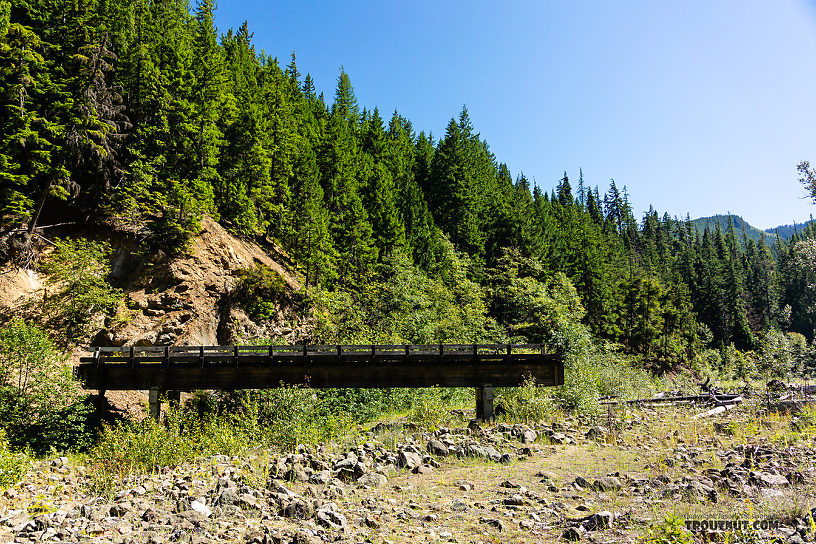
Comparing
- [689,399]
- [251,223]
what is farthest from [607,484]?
[251,223]

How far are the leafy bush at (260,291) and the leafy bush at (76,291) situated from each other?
6969 mm

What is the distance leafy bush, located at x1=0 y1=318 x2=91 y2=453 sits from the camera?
15648mm

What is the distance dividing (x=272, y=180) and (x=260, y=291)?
12.9 m

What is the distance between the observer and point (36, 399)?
627 inches

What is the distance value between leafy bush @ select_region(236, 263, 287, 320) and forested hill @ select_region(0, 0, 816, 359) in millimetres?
3471

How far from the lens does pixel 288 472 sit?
12.4 m

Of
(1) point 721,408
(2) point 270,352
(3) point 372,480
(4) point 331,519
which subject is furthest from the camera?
(1) point 721,408

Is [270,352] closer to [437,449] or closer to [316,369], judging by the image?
[316,369]

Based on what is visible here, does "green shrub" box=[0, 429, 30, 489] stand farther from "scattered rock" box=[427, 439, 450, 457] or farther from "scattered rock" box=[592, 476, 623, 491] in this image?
"scattered rock" box=[592, 476, 623, 491]

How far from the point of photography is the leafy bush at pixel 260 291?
2986 cm

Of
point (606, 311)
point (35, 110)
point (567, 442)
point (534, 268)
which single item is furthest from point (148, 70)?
point (606, 311)

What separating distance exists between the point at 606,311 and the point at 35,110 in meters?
63.5

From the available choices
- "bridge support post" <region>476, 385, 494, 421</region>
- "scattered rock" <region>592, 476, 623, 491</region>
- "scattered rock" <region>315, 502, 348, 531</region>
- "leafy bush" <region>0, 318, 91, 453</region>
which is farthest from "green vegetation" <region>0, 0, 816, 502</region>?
"scattered rock" <region>315, 502, 348, 531</region>

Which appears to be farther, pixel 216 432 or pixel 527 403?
pixel 527 403
